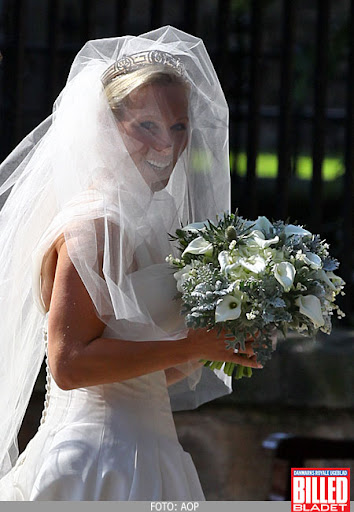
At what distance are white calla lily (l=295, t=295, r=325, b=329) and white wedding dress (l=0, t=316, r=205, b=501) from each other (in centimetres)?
47

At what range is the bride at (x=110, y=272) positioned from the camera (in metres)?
2.23

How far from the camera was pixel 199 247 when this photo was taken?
2.27 meters

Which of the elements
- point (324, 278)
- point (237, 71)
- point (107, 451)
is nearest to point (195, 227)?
point (324, 278)

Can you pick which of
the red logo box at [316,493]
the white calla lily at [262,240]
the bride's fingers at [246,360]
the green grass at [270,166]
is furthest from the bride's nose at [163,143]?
the green grass at [270,166]

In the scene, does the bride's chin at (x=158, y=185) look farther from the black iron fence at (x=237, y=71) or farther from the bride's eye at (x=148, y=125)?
the black iron fence at (x=237, y=71)

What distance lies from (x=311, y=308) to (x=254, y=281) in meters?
0.16

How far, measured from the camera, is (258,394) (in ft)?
12.8

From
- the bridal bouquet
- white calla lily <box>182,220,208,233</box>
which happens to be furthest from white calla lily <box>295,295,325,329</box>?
white calla lily <box>182,220,208,233</box>

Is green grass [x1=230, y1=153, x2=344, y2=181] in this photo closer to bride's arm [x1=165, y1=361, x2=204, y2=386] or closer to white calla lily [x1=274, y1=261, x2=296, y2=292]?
bride's arm [x1=165, y1=361, x2=204, y2=386]

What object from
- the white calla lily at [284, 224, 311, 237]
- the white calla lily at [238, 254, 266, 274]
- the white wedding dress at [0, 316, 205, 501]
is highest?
the white calla lily at [284, 224, 311, 237]

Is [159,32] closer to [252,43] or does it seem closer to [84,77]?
[84,77]

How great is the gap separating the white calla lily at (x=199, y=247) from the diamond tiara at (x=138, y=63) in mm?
490

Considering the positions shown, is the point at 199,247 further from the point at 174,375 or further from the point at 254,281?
the point at 174,375

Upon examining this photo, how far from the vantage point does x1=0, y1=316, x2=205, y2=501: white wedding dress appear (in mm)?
2271
